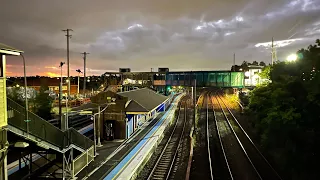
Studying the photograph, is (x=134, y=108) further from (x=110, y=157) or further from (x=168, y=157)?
(x=110, y=157)

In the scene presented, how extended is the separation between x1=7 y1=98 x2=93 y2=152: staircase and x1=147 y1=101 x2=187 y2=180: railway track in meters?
6.54

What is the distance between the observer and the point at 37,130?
40.2ft

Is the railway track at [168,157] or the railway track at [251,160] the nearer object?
the railway track at [251,160]

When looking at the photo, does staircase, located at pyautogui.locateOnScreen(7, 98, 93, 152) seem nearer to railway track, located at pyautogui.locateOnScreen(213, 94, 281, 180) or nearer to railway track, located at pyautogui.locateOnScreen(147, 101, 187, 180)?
railway track, located at pyautogui.locateOnScreen(147, 101, 187, 180)

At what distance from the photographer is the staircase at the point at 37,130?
436 inches

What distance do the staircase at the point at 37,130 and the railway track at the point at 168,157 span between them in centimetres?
654

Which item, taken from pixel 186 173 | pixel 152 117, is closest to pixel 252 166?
pixel 186 173

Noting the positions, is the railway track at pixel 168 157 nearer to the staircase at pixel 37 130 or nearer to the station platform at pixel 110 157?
the station platform at pixel 110 157

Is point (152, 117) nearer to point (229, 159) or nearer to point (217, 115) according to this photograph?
point (217, 115)

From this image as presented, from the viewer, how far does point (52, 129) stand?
44.4ft

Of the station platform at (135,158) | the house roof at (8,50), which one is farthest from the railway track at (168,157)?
the house roof at (8,50)

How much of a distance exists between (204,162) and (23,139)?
14784mm

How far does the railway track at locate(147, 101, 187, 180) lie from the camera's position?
18.1 metres

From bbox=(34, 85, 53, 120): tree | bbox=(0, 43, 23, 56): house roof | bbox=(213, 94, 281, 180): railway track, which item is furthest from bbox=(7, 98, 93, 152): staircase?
bbox=(34, 85, 53, 120): tree
